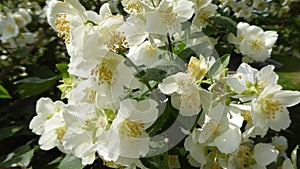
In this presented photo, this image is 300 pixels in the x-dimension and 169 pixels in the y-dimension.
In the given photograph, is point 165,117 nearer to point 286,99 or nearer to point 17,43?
point 286,99

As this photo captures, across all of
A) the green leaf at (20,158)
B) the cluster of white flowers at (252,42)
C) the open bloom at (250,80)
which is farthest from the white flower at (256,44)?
the green leaf at (20,158)

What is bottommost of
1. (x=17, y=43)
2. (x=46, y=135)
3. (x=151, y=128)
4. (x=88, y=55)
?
(x=17, y=43)

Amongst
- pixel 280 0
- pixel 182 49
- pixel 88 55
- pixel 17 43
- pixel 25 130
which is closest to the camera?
pixel 88 55

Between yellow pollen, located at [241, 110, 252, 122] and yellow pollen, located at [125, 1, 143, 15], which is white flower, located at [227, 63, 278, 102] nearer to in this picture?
yellow pollen, located at [241, 110, 252, 122]

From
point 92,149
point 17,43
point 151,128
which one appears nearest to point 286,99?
point 151,128

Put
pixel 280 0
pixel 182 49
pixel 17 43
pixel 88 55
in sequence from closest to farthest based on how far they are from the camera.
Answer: pixel 88 55, pixel 182 49, pixel 280 0, pixel 17 43

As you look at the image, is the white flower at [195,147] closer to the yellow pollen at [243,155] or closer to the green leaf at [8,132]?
the yellow pollen at [243,155]
